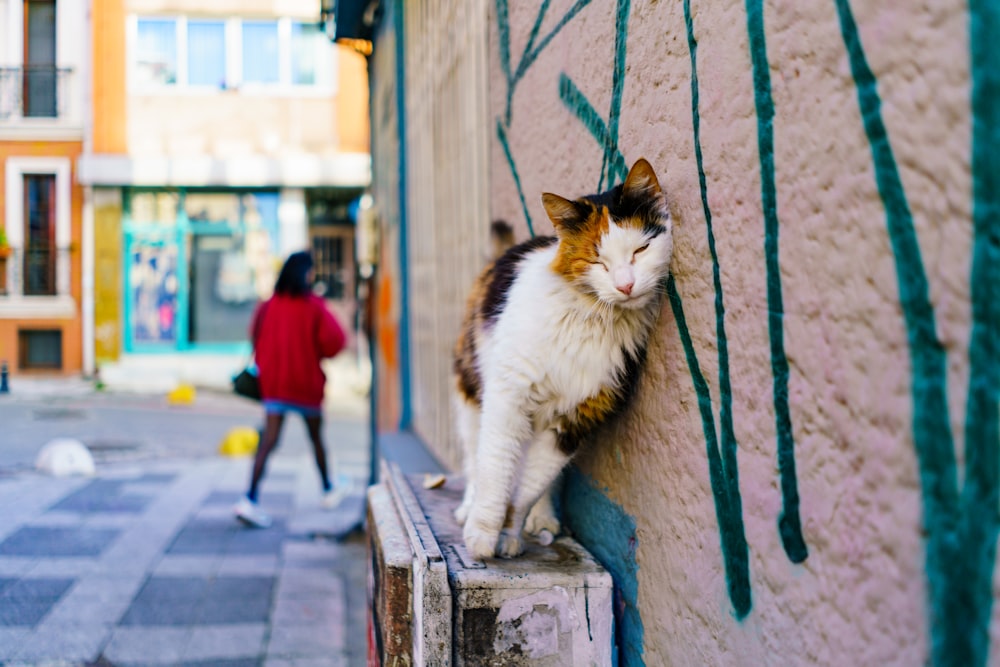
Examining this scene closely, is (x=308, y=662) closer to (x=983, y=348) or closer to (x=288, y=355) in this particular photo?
(x=288, y=355)

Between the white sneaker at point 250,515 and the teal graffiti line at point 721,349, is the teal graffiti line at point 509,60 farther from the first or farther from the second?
the white sneaker at point 250,515

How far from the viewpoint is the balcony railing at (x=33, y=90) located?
4.04 meters

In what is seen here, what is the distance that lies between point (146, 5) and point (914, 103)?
1513 centimetres

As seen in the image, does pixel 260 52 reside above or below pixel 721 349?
above

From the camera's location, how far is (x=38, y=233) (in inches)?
254

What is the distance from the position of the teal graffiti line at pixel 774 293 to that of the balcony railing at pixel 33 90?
4.10 metres

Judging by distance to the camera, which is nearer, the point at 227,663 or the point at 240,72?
the point at 227,663

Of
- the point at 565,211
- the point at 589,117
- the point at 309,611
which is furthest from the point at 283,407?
the point at 565,211

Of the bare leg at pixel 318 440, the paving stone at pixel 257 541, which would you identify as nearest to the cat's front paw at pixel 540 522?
the paving stone at pixel 257 541

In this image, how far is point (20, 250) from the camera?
4.97 m

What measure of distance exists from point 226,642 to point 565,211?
2727 millimetres

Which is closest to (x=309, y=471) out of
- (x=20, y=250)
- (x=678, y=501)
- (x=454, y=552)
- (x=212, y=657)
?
(x=20, y=250)

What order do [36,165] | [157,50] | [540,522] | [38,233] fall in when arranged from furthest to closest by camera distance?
[157,50]
[38,233]
[36,165]
[540,522]

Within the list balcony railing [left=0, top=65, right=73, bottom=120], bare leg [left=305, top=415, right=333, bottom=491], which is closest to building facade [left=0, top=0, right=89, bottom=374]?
balcony railing [left=0, top=65, right=73, bottom=120]
